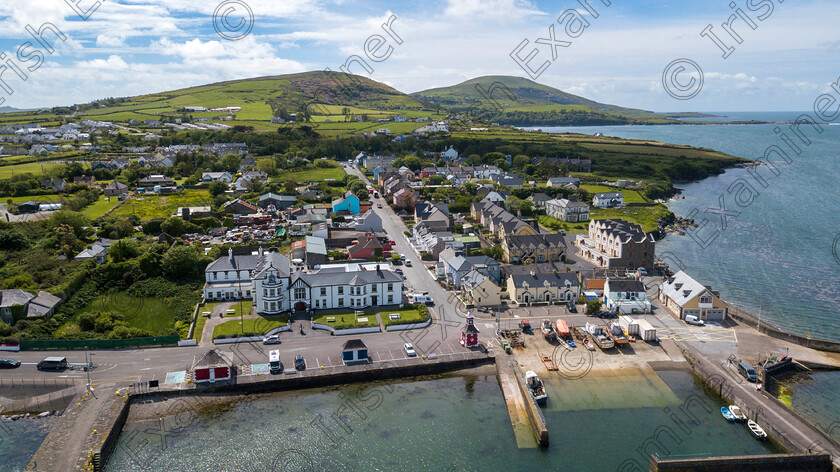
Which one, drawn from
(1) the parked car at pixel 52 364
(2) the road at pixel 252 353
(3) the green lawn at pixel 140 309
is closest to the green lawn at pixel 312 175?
(3) the green lawn at pixel 140 309

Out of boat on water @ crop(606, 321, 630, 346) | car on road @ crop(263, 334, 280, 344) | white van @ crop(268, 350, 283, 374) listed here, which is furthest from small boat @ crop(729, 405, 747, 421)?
car on road @ crop(263, 334, 280, 344)

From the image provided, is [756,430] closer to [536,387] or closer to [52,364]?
[536,387]

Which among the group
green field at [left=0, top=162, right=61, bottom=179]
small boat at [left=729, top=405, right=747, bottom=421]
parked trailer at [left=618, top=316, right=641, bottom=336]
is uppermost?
green field at [left=0, top=162, right=61, bottom=179]

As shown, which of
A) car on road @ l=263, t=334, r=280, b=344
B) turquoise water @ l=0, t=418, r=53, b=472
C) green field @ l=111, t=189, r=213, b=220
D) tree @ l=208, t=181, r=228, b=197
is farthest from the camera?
tree @ l=208, t=181, r=228, b=197

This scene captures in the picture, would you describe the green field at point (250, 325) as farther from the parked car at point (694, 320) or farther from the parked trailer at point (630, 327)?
the parked car at point (694, 320)

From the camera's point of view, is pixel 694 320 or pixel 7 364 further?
pixel 694 320

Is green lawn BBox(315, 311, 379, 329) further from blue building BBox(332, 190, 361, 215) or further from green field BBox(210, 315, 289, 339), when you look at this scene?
blue building BBox(332, 190, 361, 215)

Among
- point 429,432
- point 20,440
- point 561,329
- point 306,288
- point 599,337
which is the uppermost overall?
point 306,288

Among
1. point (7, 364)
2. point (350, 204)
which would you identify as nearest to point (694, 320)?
point (7, 364)
